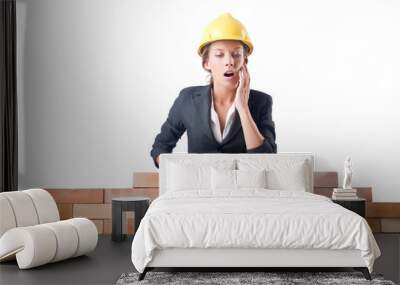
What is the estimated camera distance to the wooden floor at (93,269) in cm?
441

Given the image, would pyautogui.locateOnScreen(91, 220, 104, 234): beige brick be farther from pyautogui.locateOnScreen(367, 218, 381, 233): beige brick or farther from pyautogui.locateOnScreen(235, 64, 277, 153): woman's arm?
pyautogui.locateOnScreen(367, 218, 381, 233): beige brick

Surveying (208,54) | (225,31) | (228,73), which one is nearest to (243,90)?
(228,73)

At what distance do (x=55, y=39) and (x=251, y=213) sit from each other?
3.29m

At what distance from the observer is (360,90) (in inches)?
255

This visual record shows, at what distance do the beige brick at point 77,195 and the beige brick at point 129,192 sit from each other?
0.06 meters

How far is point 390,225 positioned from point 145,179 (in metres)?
2.55

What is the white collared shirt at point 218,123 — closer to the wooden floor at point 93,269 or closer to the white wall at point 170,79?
the white wall at point 170,79

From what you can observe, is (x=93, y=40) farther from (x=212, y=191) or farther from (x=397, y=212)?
(x=397, y=212)

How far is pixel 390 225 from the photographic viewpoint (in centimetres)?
655

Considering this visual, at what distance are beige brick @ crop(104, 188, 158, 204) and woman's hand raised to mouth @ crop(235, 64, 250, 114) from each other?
1.22 m

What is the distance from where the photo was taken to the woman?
6.40 m

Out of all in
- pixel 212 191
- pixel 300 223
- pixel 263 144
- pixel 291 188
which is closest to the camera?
pixel 300 223

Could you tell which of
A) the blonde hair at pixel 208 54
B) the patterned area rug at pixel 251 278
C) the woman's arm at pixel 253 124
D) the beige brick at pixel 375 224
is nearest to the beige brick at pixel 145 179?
the woman's arm at pixel 253 124

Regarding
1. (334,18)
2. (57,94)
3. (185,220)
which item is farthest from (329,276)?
(57,94)
